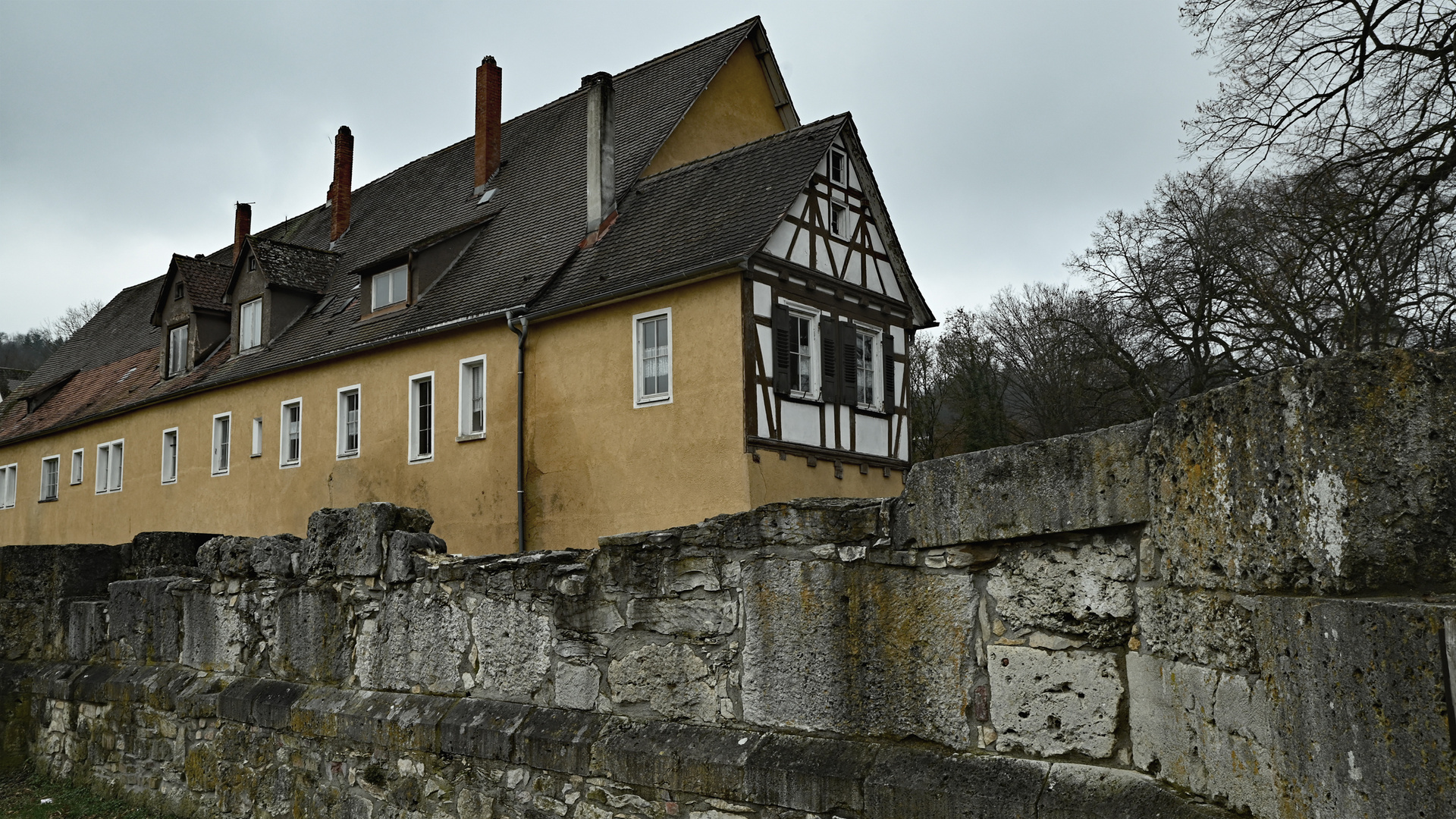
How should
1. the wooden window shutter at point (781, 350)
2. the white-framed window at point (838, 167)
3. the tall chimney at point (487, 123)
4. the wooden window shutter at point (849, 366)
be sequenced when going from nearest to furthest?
the wooden window shutter at point (781, 350)
the wooden window shutter at point (849, 366)
the white-framed window at point (838, 167)
the tall chimney at point (487, 123)

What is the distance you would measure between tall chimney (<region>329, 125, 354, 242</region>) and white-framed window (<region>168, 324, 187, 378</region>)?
12.7 feet

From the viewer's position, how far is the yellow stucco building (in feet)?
52.3

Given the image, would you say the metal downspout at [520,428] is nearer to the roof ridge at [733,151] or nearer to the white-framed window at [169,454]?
the roof ridge at [733,151]

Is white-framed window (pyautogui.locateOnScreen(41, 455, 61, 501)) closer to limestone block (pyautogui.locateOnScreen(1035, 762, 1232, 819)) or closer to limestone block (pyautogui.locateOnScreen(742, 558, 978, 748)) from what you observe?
limestone block (pyautogui.locateOnScreen(742, 558, 978, 748))

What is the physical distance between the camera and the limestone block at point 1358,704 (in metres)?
2.41

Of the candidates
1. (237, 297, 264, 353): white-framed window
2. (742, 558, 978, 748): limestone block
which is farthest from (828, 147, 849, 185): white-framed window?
(742, 558, 978, 748): limestone block

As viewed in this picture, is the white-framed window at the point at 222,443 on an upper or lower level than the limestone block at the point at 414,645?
upper

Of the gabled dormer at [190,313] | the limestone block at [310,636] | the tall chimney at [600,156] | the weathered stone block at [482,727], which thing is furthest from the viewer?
the gabled dormer at [190,313]

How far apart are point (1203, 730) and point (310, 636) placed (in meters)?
5.25

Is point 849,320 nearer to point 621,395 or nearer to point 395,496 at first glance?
point 621,395

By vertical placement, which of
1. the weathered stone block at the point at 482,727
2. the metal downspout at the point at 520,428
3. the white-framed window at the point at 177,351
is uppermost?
the white-framed window at the point at 177,351

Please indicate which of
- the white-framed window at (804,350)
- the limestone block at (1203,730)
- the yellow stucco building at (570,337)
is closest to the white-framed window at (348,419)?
the yellow stucco building at (570,337)

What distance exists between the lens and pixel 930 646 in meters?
3.90

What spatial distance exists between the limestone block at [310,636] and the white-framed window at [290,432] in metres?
15.7
